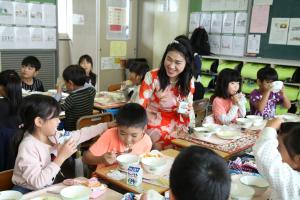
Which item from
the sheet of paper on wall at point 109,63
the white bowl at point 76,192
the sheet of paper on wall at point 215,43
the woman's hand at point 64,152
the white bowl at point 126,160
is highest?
the sheet of paper on wall at point 215,43

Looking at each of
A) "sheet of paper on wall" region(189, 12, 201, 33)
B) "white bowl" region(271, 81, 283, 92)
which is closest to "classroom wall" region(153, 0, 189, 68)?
"sheet of paper on wall" region(189, 12, 201, 33)

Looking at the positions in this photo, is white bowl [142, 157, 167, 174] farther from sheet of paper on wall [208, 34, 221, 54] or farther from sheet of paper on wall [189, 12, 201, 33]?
A: sheet of paper on wall [189, 12, 201, 33]

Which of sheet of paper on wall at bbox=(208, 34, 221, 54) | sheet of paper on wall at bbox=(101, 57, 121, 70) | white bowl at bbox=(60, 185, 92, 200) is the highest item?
sheet of paper on wall at bbox=(208, 34, 221, 54)

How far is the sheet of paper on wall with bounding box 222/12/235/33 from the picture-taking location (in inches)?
228

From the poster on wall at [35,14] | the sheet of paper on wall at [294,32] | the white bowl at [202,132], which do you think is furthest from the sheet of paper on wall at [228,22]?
the white bowl at [202,132]

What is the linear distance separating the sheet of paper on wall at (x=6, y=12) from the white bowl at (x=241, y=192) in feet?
15.4

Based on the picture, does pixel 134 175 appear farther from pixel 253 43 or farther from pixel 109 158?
pixel 253 43

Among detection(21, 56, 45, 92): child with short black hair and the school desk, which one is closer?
the school desk

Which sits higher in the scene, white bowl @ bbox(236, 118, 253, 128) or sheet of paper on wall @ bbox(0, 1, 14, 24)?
sheet of paper on wall @ bbox(0, 1, 14, 24)

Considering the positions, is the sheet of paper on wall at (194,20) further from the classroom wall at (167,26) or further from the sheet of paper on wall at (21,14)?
the sheet of paper on wall at (21,14)

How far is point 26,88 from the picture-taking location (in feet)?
13.8

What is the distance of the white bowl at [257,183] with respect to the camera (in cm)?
173

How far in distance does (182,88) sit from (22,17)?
3756 millimetres

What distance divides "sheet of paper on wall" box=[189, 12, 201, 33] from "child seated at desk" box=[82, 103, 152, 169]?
4.53 metres
